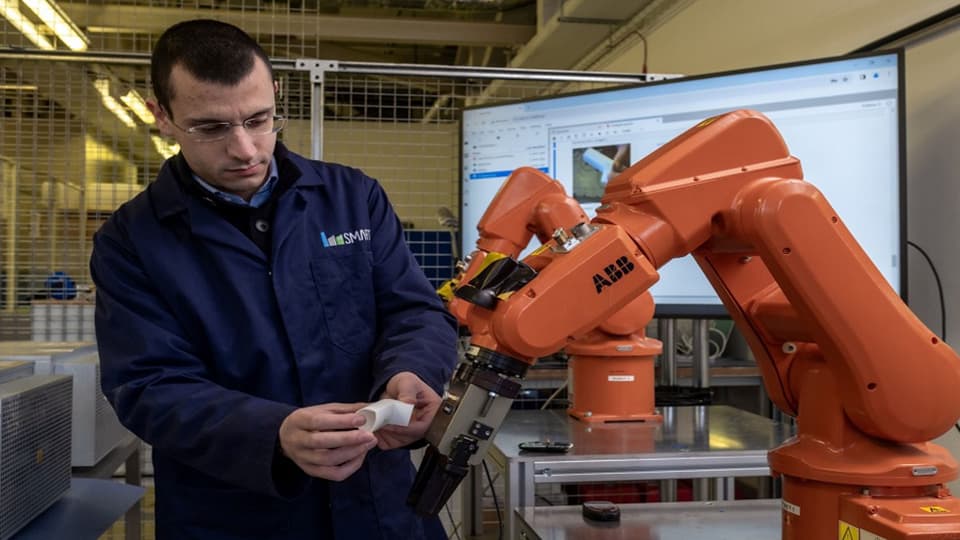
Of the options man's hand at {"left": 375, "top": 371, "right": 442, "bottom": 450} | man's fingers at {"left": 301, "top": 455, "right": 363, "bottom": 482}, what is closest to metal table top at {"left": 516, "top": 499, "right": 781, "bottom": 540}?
man's hand at {"left": 375, "top": 371, "right": 442, "bottom": 450}

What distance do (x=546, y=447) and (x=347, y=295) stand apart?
505 millimetres

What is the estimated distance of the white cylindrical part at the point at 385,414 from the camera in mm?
1021

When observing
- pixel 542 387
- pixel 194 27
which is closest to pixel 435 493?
pixel 194 27

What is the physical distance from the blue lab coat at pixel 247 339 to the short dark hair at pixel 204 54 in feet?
0.55

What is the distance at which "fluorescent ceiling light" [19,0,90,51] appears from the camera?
13.3 ft

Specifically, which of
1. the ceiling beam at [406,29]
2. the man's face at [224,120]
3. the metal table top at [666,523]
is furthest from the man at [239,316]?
the ceiling beam at [406,29]

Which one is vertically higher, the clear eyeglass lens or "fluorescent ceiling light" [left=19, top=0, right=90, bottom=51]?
"fluorescent ceiling light" [left=19, top=0, right=90, bottom=51]

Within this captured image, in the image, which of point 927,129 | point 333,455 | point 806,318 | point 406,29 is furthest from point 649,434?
point 406,29

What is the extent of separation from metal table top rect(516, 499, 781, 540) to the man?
0.23m

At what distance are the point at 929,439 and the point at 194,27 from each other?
119cm

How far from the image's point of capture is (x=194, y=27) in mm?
1270

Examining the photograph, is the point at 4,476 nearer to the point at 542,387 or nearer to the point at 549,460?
the point at 549,460

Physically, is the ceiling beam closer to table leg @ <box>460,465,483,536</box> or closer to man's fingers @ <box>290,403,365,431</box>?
table leg @ <box>460,465,483,536</box>

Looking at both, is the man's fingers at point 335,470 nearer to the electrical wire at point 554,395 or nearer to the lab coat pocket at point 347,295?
the lab coat pocket at point 347,295
